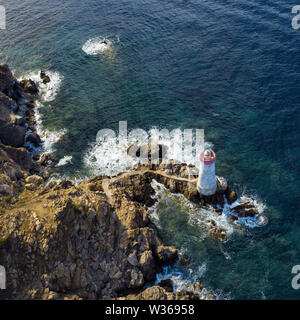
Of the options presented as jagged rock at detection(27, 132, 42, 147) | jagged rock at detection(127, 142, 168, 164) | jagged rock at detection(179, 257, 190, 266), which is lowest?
jagged rock at detection(179, 257, 190, 266)

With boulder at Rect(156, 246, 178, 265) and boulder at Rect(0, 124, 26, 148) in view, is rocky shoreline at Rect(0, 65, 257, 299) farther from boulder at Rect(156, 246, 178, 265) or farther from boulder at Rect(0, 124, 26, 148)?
boulder at Rect(0, 124, 26, 148)

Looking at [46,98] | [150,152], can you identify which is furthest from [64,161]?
[46,98]

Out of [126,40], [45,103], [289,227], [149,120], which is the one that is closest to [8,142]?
[45,103]

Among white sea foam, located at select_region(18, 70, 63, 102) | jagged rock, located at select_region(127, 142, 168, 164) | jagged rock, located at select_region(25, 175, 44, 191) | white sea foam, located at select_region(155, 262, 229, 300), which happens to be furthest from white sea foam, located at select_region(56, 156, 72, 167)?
white sea foam, located at select_region(155, 262, 229, 300)

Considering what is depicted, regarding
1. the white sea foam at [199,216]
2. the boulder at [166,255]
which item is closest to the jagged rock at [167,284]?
the boulder at [166,255]

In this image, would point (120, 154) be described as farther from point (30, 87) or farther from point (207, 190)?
point (30, 87)

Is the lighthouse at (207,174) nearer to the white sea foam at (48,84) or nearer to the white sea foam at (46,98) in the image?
the white sea foam at (46,98)
